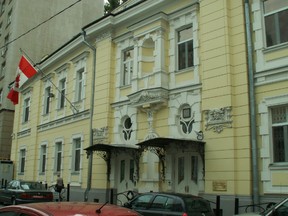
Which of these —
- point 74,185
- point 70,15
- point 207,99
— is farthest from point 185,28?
point 70,15

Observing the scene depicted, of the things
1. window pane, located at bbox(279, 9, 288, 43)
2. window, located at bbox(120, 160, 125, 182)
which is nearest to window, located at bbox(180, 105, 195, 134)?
window, located at bbox(120, 160, 125, 182)

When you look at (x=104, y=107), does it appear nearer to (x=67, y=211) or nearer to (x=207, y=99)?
(x=207, y=99)

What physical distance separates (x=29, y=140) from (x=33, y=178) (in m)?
3.39

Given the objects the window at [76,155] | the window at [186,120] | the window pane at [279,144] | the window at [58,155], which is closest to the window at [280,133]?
the window pane at [279,144]

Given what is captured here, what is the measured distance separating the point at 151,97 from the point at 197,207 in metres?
7.36

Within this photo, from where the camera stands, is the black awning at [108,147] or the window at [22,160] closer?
the black awning at [108,147]

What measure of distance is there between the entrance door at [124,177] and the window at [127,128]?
104 cm

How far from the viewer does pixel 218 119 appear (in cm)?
1411

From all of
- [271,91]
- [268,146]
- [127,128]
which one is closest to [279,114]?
[271,91]

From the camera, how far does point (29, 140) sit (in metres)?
30.0

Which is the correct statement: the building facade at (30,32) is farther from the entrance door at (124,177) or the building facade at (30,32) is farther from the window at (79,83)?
the entrance door at (124,177)

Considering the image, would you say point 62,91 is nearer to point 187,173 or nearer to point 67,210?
point 187,173

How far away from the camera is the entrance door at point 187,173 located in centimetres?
1529

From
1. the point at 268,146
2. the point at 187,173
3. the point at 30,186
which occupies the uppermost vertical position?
the point at 268,146
